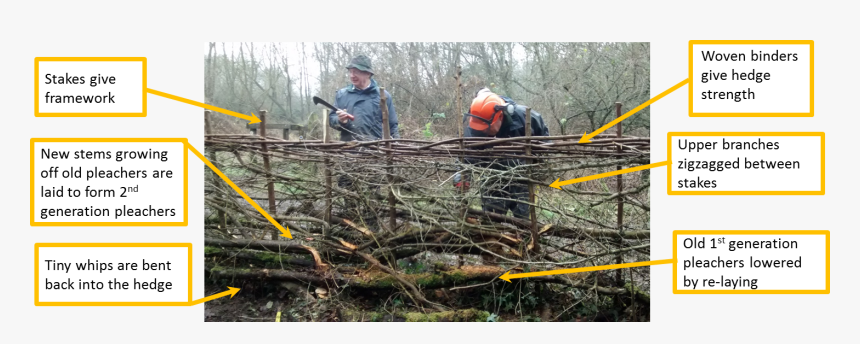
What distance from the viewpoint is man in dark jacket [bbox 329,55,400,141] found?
4.89 meters

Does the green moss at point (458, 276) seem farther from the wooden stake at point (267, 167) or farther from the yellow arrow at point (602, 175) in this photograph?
the wooden stake at point (267, 167)

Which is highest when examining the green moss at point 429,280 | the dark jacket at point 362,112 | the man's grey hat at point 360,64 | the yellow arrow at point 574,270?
the man's grey hat at point 360,64

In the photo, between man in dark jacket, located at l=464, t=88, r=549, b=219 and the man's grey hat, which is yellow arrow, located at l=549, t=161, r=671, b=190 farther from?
the man's grey hat

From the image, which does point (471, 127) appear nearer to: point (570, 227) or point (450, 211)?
point (450, 211)

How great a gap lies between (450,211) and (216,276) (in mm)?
2333

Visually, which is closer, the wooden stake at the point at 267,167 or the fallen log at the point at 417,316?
the fallen log at the point at 417,316

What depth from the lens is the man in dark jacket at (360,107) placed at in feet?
16.1

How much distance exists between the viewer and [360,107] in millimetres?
4965

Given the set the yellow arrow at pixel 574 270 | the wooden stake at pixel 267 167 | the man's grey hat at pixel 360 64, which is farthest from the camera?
the man's grey hat at pixel 360 64
